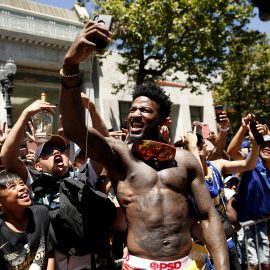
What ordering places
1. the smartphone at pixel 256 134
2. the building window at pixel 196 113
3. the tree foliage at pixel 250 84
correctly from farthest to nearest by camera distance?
the building window at pixel 196 113 < the tree foliage at pixel 250 84 < the smartphone at pixel 256 134

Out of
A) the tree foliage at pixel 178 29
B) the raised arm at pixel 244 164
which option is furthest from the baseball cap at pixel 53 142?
the tree foliage at pixel 178 29

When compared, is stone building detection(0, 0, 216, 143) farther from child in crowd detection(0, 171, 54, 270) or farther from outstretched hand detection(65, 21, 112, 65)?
outstretched hand detection(65, 21, 112, 65)

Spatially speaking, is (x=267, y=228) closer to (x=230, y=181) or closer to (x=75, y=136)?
(x=230, y=181)

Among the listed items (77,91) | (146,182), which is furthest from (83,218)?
(77,91)

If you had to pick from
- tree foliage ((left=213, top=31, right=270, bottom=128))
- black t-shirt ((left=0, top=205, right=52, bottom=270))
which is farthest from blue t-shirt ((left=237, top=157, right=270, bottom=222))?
tree foliage ((left=213, top=31, right=270, bottom=128))

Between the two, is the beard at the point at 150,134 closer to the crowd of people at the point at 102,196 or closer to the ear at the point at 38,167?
the crowd of people at the point at 102,196

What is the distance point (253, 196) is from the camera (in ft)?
15.5

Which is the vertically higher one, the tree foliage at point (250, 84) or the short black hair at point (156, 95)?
the tree foliage at point (250, 84)

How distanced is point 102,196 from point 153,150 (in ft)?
1.70

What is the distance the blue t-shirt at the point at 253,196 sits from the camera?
4.73 metres

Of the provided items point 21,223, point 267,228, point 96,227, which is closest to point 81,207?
point 96,227

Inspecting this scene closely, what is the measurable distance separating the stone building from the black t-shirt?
43.4ft

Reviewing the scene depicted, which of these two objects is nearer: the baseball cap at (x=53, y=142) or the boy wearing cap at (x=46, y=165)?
the boy wearing cap at (x=46, y=165)

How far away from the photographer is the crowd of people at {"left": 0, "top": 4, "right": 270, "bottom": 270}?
2408 mm
